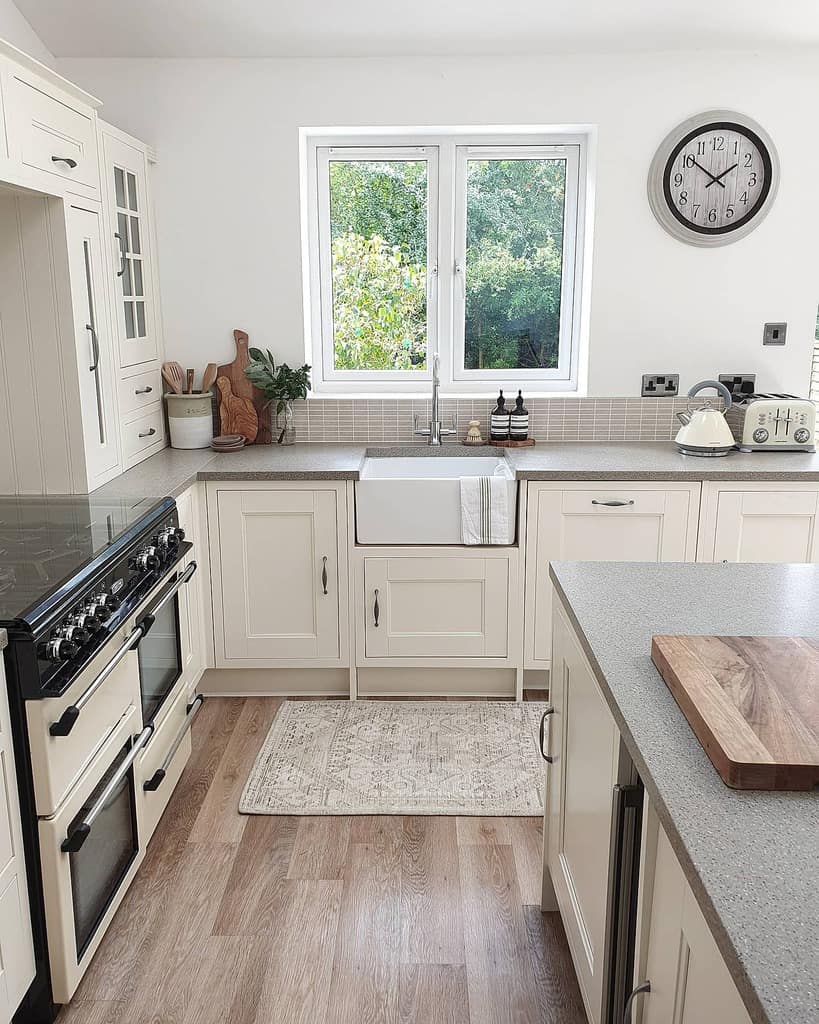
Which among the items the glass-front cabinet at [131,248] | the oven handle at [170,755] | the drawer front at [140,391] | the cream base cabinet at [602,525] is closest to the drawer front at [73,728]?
the oven handle at [170,755]

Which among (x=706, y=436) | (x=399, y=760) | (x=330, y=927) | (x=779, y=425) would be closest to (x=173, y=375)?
(x=399, y=760)

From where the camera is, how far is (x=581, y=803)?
1688 millimetres

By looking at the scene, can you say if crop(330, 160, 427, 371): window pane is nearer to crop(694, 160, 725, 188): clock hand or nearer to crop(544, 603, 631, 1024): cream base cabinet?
crop(694, 160, 725, 188): clock hand

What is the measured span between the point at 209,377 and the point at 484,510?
51.7 inches

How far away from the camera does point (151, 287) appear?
137 inches

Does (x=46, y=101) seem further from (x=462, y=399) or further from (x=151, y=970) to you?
(x=151, y=970)

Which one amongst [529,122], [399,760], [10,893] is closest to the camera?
[10,893]

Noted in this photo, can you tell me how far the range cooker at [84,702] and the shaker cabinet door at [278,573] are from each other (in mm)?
568

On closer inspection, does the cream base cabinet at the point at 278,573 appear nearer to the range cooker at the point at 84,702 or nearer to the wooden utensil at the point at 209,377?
the range cooker at the point at 84,702

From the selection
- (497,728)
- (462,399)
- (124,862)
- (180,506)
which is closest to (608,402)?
(462,399)

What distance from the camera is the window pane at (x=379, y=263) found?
3686 mm

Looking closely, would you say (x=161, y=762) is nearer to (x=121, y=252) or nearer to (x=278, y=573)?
(x=278, y=573)

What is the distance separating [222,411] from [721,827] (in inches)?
116

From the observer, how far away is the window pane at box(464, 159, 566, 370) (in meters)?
3.68
